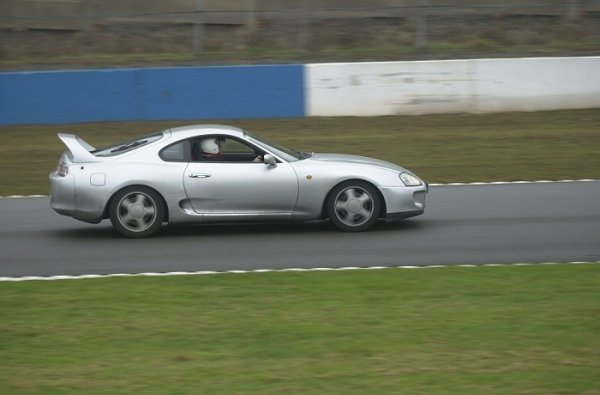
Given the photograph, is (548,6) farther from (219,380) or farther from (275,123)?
(219,380)

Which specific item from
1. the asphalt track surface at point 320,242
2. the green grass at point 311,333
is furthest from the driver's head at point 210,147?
the green grass at point 311,333

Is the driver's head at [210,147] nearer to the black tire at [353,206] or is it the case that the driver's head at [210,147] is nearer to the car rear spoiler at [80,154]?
the car rear spoiler at [80,154]

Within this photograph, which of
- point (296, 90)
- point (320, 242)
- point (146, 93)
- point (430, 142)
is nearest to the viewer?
point (320, 242)

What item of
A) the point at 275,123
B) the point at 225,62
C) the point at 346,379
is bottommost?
the point at 346,379

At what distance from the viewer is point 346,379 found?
5.75m

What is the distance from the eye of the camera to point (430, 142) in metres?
18.5

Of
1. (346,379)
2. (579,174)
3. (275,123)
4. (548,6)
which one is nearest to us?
(346,379)

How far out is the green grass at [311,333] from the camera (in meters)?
5.73

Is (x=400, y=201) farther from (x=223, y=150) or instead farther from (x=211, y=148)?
(x=211, y=148)

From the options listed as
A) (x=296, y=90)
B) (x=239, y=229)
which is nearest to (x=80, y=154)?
(x=239, y=229)

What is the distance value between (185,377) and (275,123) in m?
14.7

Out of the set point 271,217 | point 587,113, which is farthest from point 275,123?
point 271,217

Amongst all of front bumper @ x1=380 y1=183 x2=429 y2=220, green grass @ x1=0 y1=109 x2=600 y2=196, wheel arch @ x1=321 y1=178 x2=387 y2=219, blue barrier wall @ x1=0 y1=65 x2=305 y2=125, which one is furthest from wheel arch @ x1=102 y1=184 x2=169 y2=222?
blue barrier wall @ x1=0 y1=65 x2=305 y2=125

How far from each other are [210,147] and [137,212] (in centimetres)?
106
